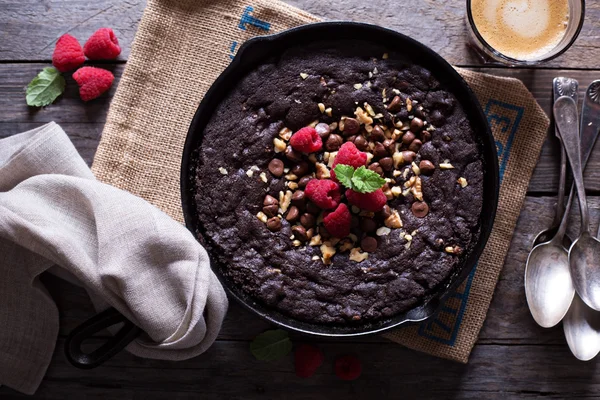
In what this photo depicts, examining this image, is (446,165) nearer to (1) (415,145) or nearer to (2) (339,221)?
(1) (415,145)

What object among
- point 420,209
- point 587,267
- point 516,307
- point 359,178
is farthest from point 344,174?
point 587,267

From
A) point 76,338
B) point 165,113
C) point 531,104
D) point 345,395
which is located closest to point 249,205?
point 165,113

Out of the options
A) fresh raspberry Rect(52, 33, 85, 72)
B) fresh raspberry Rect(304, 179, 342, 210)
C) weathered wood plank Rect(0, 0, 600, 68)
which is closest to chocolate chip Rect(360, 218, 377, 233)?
fresh raspberry Rect(304, 179, 342, 210)

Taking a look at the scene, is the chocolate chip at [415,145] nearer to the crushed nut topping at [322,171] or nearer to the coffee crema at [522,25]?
the crushed nut topping at [322,171]

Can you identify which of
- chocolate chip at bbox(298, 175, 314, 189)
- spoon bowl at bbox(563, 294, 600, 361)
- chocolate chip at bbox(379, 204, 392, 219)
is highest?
chocolate chip at bbox(298, 175, 314, 189)

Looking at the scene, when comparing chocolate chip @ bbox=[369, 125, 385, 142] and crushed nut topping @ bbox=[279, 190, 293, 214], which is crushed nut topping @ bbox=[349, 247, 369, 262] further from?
chocolate chip @ bbox=[369, 125, 385, 142]

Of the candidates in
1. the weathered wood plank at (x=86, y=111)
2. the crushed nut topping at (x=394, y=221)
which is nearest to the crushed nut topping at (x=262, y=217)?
the crushed nut topping at (x=394, y=221)
